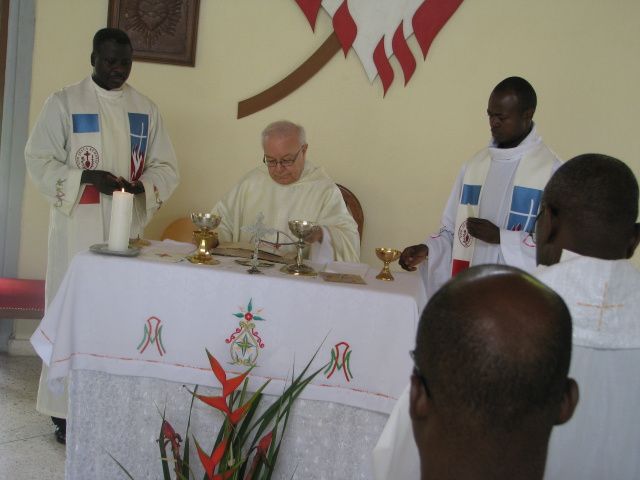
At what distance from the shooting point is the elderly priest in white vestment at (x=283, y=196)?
154 inches

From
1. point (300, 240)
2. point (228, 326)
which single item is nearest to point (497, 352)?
point (228, 326)

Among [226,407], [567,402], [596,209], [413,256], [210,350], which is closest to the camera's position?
[567,402]

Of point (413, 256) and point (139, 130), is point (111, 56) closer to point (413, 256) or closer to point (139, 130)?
point (139, 130)

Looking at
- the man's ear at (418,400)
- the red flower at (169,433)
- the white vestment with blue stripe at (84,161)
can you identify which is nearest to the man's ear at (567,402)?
the man's ear at (418,400)

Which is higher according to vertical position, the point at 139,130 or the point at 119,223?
the point at 139,130

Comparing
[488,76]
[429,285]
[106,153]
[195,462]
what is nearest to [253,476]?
[195,462]

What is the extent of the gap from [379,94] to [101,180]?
2017 mm

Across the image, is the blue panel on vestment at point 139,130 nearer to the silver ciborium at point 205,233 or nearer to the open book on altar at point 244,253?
the open book on altar at point 244,253

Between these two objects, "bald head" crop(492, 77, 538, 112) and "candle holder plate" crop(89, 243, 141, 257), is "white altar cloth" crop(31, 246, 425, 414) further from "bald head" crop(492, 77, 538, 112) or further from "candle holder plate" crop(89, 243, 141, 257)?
"bald head" crop(492, 77, 538, 112)

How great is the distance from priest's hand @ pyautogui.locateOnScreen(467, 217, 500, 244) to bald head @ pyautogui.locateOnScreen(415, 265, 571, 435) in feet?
8.68

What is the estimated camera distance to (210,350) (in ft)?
9.51

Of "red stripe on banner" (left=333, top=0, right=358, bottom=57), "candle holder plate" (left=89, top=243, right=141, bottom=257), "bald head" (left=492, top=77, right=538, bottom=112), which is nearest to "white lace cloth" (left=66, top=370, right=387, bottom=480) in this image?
"candle holder plate" (left=89, top=243, right=141, bottom=257)

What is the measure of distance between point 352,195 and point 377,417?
7.60 feet

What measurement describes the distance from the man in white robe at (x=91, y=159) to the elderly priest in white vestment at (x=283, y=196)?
0.46 meters
